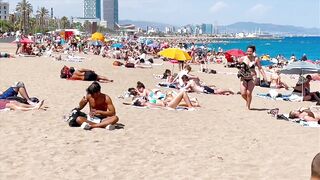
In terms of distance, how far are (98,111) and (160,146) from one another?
1.64m

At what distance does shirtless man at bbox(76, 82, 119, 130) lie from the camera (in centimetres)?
817

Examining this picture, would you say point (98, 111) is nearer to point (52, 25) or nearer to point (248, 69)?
point (248, 69)

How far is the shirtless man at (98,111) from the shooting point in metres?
8.17

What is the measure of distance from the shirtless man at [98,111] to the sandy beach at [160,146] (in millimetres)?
187

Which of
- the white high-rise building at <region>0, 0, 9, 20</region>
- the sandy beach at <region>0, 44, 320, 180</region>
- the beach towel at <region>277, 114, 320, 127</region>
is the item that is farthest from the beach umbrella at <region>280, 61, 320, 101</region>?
the white high-rise building at <region>0, 0, 9, 20</region>

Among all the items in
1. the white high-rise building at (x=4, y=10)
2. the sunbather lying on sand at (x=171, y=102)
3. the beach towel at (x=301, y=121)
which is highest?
the white high-rise building at (x=4, y=10)

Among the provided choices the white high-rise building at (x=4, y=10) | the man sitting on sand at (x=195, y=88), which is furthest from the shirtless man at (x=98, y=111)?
the white high-rise building at (x=4, y=10)

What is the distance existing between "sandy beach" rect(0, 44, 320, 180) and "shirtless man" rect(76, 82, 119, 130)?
187mm

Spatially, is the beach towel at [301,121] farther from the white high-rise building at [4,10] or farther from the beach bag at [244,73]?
the white high-rise building at [4,10]

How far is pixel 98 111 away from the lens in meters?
8.31

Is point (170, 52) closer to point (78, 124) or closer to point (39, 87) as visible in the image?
point (39, 87)

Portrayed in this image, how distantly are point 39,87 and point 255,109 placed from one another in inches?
242

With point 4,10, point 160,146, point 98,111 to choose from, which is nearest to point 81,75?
point 98,111

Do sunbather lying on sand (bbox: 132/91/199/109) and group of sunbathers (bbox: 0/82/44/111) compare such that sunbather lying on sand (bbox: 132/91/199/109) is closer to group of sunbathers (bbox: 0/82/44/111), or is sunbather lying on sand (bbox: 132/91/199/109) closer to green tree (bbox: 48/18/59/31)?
group of sunbathers (bbox: 0/82/44/111)
